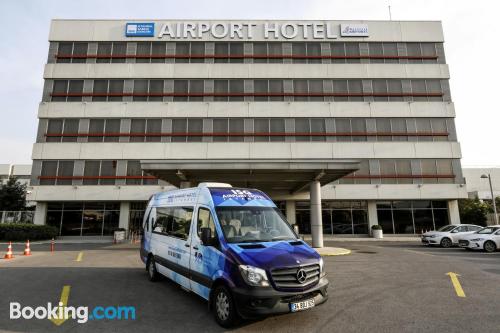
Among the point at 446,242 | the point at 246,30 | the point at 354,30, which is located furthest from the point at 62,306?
the point at 354,30

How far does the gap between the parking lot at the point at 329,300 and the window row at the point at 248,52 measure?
23353mm

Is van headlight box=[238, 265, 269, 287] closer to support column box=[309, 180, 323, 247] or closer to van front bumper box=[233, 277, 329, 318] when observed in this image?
van front bumper box=[233, 277, 329, 318]

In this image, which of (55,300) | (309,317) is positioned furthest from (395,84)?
(55,300)

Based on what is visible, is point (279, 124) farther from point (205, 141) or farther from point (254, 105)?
point (205, 141)

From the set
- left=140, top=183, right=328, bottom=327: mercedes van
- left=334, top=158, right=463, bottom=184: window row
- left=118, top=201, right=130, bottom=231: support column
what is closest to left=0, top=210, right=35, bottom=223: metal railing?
left=118, top=201, right=130, bottom=231: support column

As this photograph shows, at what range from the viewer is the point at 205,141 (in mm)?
26906

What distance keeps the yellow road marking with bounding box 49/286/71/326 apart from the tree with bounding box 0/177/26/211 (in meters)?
35.9

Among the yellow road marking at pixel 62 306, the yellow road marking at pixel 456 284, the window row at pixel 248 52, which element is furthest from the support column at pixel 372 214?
the yellow road marking at pixel 62 306

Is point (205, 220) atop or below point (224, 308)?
atop

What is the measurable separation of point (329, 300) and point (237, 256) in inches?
117

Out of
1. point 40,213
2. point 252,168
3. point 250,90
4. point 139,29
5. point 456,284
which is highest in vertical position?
point 139,29

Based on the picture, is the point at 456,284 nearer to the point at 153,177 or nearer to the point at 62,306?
the point at 62,306

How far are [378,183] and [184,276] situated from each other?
2447 cm

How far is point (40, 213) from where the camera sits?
26188 mm
